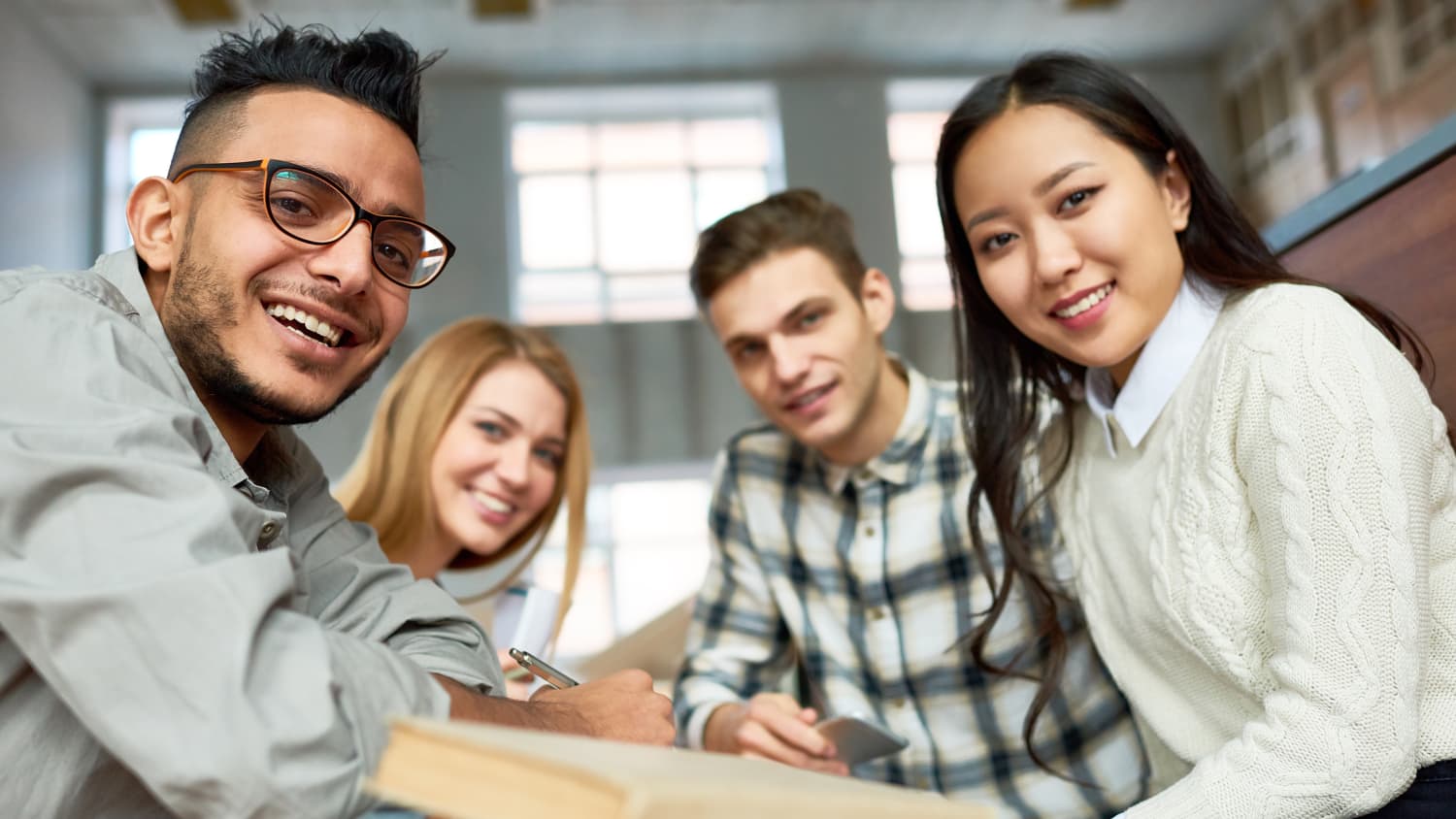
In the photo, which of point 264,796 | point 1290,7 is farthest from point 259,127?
point 1290,7

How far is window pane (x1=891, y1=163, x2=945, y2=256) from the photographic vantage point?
7.82m

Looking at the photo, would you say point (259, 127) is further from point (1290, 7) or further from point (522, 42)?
point (1290, 7)

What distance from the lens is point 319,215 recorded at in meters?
1.04

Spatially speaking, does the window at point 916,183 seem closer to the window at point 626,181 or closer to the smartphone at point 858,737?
the window at point 626,181

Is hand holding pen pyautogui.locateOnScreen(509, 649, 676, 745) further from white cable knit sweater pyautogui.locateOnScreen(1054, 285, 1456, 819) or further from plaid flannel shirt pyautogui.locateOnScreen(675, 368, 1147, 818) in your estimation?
plaid flannel shirt pyautogui.locateOnScreen(675, 368, 1147, 818)

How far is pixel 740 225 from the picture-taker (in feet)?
6.44

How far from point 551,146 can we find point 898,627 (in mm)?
6518

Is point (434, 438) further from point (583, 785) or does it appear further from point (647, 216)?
point (647, 216)

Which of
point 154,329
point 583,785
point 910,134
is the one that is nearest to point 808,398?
point 154,329

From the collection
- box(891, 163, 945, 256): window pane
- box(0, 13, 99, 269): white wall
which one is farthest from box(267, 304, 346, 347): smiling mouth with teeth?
box(891, 163, 945, 256): window pane

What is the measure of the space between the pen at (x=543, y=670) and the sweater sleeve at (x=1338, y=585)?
505mm

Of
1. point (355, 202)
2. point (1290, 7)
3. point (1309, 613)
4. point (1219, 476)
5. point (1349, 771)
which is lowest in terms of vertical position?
point (1349, 771)

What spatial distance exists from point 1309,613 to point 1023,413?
0.54 meters

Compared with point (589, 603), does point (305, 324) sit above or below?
above
